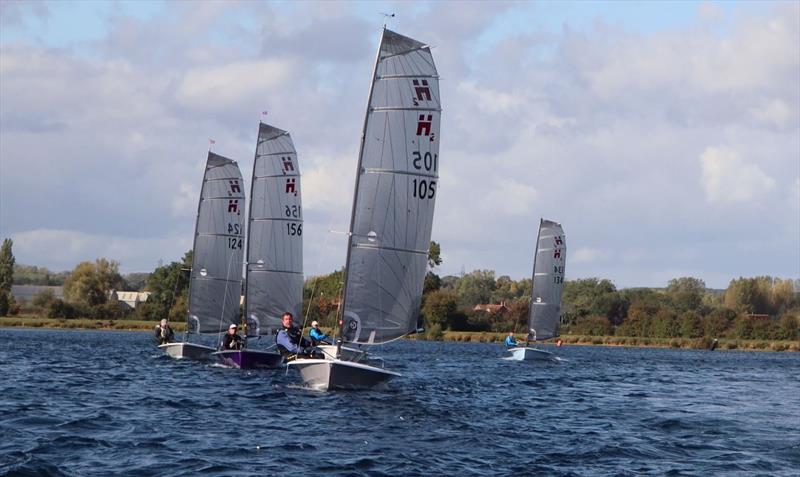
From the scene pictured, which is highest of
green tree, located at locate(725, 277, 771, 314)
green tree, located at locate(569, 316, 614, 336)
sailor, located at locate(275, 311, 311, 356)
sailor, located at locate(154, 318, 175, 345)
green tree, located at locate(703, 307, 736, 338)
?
green tree, located at locate(725, 277, 771, 314)

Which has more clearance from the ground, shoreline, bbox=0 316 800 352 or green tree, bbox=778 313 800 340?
green tree, bbox=778 313 800 340

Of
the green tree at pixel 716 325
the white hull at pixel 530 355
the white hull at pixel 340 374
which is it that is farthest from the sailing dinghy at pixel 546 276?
the green tree at pixel 716 325

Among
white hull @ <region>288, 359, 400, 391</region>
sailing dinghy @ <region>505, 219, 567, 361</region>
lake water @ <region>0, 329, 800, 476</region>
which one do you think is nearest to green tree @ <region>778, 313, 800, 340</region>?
sailing dinghy @ <region>505, 219, 567, 361</region>

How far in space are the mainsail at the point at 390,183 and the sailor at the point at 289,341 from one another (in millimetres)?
3001

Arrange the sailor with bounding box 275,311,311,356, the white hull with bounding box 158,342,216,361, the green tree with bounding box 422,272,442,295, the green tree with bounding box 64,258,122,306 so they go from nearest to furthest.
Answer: the sailor with bounding box 275,311,311,356
the white hull with bounding box 158,342,216,361
the green tree with bounding box 422,272,442,295
the green tree with bounding box 64,258,122,306

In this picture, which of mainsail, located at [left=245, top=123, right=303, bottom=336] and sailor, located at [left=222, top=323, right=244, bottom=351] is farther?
mainsail, located at [left=245, top=123, right=303, bottom=336]

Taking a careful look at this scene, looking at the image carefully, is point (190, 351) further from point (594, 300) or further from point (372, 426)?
point (594, 300)

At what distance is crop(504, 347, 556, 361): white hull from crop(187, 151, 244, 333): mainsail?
64.6ft

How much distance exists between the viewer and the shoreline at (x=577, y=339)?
107750 mm

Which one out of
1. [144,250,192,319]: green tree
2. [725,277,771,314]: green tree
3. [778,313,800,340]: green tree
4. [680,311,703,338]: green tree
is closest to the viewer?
[144,250,192,319]: green tree

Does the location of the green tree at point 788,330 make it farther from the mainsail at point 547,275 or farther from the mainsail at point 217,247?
the mainsail at point 217,247

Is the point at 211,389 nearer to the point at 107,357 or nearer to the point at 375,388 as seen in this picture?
the point at 375,388

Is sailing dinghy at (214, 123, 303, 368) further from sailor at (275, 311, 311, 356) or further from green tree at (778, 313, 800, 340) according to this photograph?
green tree at (778, 313, 800, 340)

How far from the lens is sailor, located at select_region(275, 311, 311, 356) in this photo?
1356 inches
